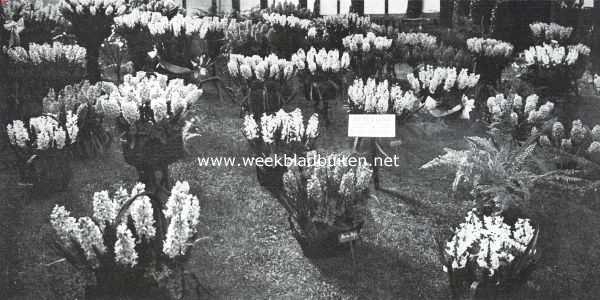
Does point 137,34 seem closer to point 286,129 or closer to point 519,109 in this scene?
point 286,129

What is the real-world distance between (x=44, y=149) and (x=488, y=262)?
4319 millimetres

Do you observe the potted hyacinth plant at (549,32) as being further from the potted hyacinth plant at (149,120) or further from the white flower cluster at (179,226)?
the white flower cluster at (179,226)

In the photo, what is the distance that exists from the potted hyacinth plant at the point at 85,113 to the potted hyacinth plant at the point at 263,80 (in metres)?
1.90

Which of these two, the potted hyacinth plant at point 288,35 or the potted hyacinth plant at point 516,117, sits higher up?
the potted hyacinth plant at point 288,35

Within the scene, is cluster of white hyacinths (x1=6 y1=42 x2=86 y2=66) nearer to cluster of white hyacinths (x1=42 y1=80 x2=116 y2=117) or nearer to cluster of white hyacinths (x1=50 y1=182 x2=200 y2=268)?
cluster of white hyacinths (x1=42 y1=80 x2=116 y2=117)

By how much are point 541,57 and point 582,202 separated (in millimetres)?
3678

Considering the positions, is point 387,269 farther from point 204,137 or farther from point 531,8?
point 531,8

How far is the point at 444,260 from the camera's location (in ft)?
14.5

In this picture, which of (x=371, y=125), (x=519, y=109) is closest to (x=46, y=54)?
(x=371, y=125)

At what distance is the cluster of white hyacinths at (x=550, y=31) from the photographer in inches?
411

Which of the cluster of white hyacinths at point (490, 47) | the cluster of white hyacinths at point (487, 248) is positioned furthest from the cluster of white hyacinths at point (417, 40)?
the cluster of white hyacinths at point (487, 248)

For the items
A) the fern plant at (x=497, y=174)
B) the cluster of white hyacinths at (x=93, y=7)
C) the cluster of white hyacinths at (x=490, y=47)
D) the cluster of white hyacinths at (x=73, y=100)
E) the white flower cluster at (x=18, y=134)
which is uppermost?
the cluster of white hyacinths at (x=93, y=7)

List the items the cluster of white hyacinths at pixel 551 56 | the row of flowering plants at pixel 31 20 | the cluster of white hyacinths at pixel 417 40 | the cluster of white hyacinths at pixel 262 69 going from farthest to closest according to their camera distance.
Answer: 1. the cluster of white hyacinths at pixel 417 40
2. the cluster of white hyacinths at pixel 551 56
3. the row of flowering plants at pixel 31 20
4. the cluster of white hyacinths at pixel 262 69

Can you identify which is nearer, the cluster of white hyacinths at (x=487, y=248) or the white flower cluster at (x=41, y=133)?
the cluster of white hyacinths at (x=487, y=248)
